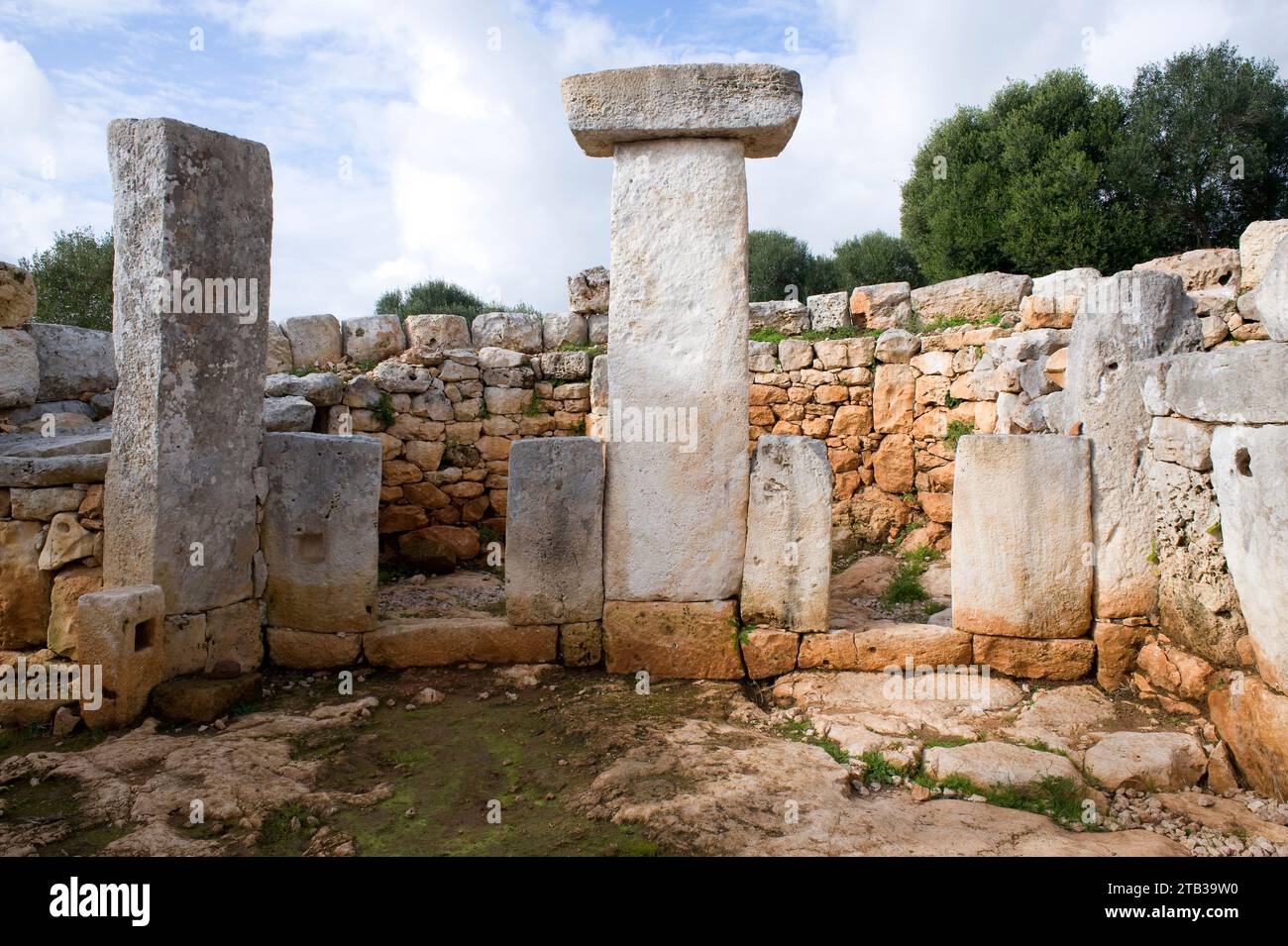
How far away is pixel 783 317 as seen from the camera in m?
8.54

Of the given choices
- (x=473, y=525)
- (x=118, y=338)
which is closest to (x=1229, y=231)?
(x=473, y=525)

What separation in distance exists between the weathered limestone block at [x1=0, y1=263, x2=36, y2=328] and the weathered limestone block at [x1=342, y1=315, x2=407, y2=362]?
3.63 metres

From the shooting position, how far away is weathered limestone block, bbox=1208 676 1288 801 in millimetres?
3133

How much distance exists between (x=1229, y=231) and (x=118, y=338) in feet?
53.4

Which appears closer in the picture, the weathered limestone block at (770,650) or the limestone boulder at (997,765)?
the limestone boulder at (997,765)

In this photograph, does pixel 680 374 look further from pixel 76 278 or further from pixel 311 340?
pixel 76 278

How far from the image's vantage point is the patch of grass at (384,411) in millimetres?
8000

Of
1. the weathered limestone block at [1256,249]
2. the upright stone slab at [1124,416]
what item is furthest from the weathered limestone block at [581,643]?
the weathered limestone block at [1256,249]

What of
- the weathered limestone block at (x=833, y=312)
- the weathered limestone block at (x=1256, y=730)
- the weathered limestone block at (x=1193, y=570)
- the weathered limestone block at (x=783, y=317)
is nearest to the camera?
the weathered limestone block at (x=1256, y=730)

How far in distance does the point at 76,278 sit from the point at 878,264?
13.7m

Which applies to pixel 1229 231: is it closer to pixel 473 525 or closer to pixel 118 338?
pixel 473 525

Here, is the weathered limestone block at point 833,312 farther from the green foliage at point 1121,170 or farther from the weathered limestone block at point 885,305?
the green foliage at point 1121,170

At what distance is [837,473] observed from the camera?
Result: 26.7 feet

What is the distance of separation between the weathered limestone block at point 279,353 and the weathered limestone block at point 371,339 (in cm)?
53
